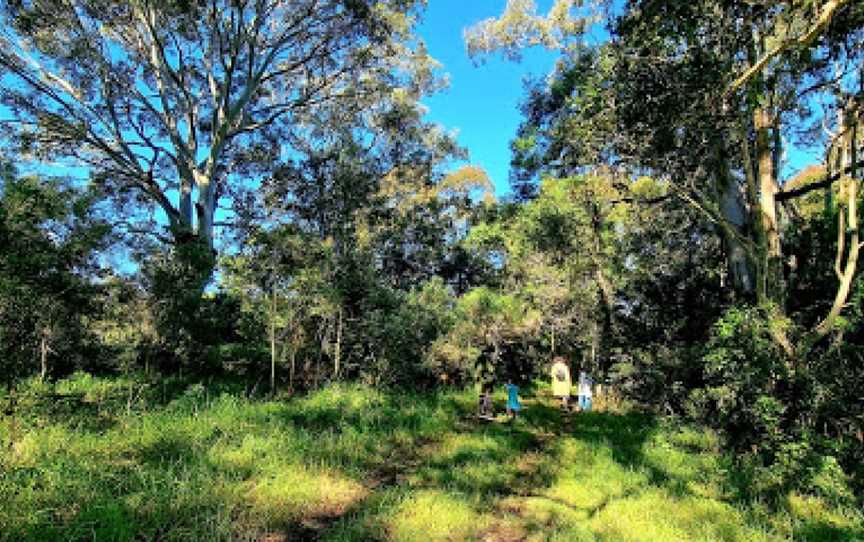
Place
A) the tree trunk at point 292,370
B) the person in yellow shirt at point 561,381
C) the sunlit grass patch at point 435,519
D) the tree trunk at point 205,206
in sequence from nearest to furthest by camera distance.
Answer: the sunlit grass patch at point 435,519 < the tree trunk at point 292,370 < the person in yellow shirt at point 561,381 < the tree trunk at point 205,206

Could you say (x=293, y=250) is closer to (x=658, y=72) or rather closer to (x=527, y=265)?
(x=658, y=72)

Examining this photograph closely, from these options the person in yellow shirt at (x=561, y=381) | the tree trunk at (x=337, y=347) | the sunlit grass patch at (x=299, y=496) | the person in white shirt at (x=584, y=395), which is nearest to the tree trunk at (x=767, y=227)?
the person in yellow shirt at (x=561, y=381)

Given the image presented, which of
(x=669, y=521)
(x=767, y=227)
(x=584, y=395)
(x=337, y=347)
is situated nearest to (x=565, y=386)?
(x=584, y=395)

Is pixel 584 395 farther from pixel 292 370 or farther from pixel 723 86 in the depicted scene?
pixel 723 86

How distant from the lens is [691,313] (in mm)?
13305

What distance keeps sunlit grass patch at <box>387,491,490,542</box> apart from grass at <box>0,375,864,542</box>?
0.06ft

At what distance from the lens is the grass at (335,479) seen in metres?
4.33

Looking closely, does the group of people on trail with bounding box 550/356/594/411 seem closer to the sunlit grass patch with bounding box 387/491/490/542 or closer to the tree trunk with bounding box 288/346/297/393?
the tree trunk with bounding box 288/346/297/393

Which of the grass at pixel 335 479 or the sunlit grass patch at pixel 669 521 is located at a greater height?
the grass at pixel 335 479

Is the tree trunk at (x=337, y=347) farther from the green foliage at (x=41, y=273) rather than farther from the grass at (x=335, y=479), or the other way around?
the green foliage at (x=41, y=273)

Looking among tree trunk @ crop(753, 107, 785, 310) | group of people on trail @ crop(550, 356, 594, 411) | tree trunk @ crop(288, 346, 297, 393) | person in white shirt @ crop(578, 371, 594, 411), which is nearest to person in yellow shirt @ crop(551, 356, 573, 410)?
group of people on trail @ crop(550, 356, 594, 411)

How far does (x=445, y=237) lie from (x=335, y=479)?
18.7 metres

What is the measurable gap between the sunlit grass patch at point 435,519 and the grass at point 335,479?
20 mm

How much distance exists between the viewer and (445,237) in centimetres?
2408
